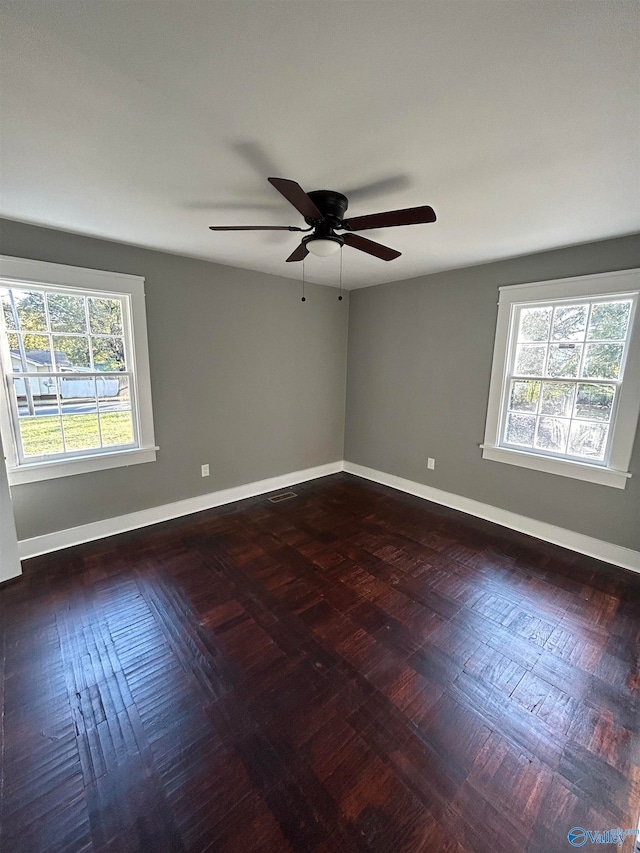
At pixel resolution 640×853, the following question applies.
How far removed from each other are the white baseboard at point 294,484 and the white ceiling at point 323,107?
242 centimetres

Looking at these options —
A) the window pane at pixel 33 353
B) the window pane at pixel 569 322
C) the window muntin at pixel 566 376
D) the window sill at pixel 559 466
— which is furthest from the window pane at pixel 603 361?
the window pane at pixel 33 353

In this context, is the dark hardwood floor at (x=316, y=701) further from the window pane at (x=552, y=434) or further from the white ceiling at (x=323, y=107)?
the white ceiling at (x=323, y=107)

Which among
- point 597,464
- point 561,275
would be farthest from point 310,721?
point 561,275

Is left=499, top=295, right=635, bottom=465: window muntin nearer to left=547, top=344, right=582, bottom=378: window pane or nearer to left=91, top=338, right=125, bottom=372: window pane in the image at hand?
left=547, top=344, right=582, bottom=378: window pane

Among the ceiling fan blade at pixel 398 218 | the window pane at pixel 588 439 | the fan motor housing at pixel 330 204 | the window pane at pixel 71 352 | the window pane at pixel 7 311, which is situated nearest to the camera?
the ceiling fan blade at pixel 398 218

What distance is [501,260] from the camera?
3172 millimetres

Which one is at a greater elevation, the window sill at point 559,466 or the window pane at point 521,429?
A: the window pane at point 521,429

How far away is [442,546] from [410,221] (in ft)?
8.29

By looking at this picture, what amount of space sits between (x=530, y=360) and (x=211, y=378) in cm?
309

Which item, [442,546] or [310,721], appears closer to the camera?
[310,721]

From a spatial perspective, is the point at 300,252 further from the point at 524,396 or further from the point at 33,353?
the point at 524,396

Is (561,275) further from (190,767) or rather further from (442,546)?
(190,767)

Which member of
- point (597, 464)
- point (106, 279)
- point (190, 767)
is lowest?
point (190, 767)

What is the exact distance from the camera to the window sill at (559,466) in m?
2.70
